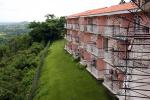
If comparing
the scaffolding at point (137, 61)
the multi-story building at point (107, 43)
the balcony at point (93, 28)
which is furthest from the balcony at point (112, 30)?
the balcony at point (93, 28)

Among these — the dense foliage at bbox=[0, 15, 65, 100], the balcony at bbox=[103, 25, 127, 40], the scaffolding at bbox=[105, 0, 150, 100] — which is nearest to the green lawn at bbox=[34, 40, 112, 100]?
the dense foliage at bbox=[0, 15, 65, 100]

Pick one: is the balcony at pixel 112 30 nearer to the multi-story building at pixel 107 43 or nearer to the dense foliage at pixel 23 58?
the multi-story building at pixel 107 43

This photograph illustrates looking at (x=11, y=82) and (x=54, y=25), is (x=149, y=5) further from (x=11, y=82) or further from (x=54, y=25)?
(x=54, y=25)

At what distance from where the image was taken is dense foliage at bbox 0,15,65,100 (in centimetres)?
3675

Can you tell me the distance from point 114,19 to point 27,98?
1196 cm

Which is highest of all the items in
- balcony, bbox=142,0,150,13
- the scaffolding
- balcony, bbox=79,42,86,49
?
balcony, bbox=142,0,150,13

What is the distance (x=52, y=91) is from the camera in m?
32.7

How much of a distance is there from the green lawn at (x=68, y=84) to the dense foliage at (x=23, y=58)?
2175 millimetres

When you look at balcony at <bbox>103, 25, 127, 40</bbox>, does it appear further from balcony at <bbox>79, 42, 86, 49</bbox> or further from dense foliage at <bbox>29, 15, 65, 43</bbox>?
dense foliage at <bbox>29, 15, 65, 43</bbox>

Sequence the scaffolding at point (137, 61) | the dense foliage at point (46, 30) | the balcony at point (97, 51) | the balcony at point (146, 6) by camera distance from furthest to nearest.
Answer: the dense foliage at point (46, 30) → the balcony at point (97, 51) → the scaffolding at point (137, 61) → the balcony at point (146, 6)

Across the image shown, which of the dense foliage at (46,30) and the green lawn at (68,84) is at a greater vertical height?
the dense foliage at (46,30)

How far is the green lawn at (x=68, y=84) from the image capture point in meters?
30.5

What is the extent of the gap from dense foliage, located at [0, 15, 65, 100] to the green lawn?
217 cm

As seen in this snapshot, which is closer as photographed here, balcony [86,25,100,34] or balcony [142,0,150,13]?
balcony [142,0,150,13]
